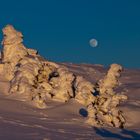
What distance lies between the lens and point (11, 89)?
91.6 ft

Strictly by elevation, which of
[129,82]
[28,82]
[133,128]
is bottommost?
[133,128]

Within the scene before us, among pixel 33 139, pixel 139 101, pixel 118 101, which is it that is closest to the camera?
pixel 33 139

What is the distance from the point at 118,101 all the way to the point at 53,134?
7.39m

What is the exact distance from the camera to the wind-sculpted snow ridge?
2648 cm

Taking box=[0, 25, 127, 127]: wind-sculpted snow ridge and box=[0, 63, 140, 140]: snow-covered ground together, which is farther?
box=[0, 25, 127, 127]: wind-sculpted snow ridge

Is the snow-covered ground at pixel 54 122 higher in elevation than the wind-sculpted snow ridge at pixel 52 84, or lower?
lower

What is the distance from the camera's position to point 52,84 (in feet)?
94.6

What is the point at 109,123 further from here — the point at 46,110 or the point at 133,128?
the point at 46,110

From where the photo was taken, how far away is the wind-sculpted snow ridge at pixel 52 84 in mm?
26484

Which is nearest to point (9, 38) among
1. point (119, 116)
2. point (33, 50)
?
point (33, 50)

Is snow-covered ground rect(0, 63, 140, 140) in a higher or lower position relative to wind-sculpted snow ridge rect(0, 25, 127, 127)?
lower

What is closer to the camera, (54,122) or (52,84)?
(54,122)

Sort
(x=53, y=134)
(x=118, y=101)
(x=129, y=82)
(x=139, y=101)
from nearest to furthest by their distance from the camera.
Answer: (x=53, y=134) < (x=118, y=101) < (x=139, y=101) < (x=129, y=82)

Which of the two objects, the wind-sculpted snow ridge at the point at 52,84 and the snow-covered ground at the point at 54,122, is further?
the wind-sculpted snow ridge at the point at 52,84
